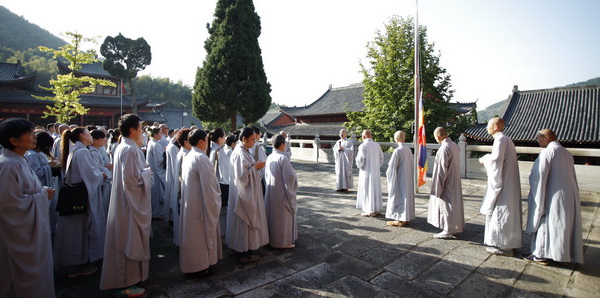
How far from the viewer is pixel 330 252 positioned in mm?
4023

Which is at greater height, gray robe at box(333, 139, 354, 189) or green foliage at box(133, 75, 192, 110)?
green foliage at box(133, 75, 192, 110)

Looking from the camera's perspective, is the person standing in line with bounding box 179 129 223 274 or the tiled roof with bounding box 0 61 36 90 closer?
the person standing in line with bounding box 179 129 223 274

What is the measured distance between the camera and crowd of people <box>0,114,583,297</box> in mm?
2541

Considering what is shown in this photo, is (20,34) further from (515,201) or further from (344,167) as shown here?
(515,201)

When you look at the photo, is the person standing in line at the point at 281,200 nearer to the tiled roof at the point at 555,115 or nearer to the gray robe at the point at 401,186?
the gray robe at the point at 401,186

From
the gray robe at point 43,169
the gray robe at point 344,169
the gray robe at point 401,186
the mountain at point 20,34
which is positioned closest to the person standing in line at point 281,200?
the gray robe at point 401,186

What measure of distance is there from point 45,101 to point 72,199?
91.8 feet

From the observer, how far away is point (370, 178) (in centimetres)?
588

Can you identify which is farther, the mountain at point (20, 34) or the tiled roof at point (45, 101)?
the mountain at point (20, 34)

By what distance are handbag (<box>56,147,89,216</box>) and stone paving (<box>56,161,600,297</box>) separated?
0.79 metres

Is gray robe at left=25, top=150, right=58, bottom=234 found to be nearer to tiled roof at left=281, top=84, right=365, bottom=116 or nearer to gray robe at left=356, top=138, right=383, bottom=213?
gray robe at left=356, top=138, right=383, bottom=213

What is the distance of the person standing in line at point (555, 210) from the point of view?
3.48 m

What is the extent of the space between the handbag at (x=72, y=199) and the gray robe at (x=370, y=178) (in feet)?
14.7

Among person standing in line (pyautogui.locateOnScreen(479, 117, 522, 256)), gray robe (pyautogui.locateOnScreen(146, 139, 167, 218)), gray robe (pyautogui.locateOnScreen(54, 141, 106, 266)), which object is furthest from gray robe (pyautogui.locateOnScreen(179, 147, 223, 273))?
person standing in line (pyautogui.locateOnScreen(479, 117, 522, 256))
